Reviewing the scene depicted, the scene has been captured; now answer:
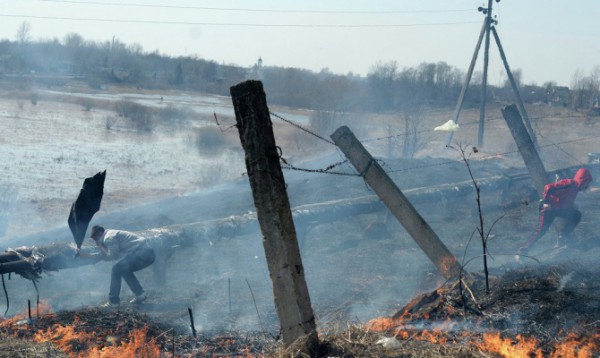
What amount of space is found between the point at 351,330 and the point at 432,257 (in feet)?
11.8

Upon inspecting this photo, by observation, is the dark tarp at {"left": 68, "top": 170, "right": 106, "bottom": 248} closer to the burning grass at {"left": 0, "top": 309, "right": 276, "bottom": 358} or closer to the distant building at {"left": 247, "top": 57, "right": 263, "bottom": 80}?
the burning grass at {"left": 0, "top": 309, "right": 276, "bottom": 358}

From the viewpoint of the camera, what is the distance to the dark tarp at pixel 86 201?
24.2 feet

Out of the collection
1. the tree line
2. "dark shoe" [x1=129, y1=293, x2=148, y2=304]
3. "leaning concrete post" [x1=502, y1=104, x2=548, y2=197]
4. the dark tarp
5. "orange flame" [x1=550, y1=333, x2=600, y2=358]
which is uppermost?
the tree line

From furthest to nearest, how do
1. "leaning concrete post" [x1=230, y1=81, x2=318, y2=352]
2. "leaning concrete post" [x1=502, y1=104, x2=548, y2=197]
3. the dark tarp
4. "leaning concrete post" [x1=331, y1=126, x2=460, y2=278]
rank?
"leaning concrete post" [x1=502, y1=104, x2=548, y2=197]
"leaning concrete post" [x1=331, y1=126, x2=460, y2=278]
the dark tarp
"leaning concrete post" [x1=230, y1=81, x2=318, y2=352]

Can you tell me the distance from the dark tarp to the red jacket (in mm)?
7998

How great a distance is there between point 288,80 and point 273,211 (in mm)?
37047

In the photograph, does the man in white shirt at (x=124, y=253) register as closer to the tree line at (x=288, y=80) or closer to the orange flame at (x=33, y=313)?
the orange flame at (x=33, y=313)

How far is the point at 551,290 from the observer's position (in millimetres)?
6520

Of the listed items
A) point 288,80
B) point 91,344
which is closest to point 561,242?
point 91,344

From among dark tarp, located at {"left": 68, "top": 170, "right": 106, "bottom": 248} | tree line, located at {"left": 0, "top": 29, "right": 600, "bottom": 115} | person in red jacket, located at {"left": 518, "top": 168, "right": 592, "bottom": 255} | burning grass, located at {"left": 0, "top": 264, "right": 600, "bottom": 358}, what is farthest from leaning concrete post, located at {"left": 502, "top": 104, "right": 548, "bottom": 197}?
tree line, located at {"left": 0, "top": 29, "right": 600, "bottom": 115}

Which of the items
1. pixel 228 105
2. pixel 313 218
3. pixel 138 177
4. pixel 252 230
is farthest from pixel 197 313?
pixel 228 105

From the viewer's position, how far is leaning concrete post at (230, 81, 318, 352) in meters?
4.51

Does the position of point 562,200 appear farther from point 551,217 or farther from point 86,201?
point 86,201

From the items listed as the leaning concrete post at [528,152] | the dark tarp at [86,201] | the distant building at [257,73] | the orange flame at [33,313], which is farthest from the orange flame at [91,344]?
the distant building at [257,73]
